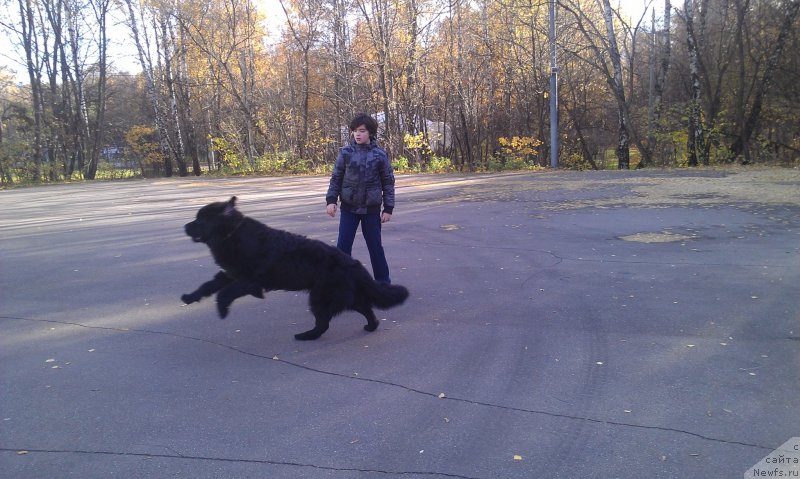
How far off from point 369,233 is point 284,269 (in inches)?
60.0

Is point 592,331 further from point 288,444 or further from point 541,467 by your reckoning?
point 288,444

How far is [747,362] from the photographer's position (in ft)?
14.8

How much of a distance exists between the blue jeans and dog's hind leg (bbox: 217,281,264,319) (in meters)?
1.49

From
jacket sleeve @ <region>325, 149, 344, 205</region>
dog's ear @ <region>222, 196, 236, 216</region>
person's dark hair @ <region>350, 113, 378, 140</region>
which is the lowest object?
dog's ear @ <region>222, 196, 236, 216</region>

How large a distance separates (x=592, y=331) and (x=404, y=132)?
80.6ft

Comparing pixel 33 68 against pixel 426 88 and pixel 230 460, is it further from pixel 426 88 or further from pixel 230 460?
pixel 230 460

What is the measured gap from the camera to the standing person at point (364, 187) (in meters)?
6.33

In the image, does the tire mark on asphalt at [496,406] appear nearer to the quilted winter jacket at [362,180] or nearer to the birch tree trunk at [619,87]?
the quilted winter jacket at [362,180]

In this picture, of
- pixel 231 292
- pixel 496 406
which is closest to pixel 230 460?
pixel 496 406

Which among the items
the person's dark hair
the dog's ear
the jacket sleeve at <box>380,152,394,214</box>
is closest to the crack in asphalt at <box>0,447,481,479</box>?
the dog's ear

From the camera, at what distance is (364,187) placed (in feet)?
21.0

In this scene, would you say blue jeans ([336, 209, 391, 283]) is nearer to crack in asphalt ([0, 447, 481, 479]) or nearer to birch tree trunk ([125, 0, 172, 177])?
crack in asphalt ([0, 447, 481, 479])

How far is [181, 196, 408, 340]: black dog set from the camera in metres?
5.27

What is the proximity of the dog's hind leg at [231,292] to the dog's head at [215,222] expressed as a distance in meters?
0.49
